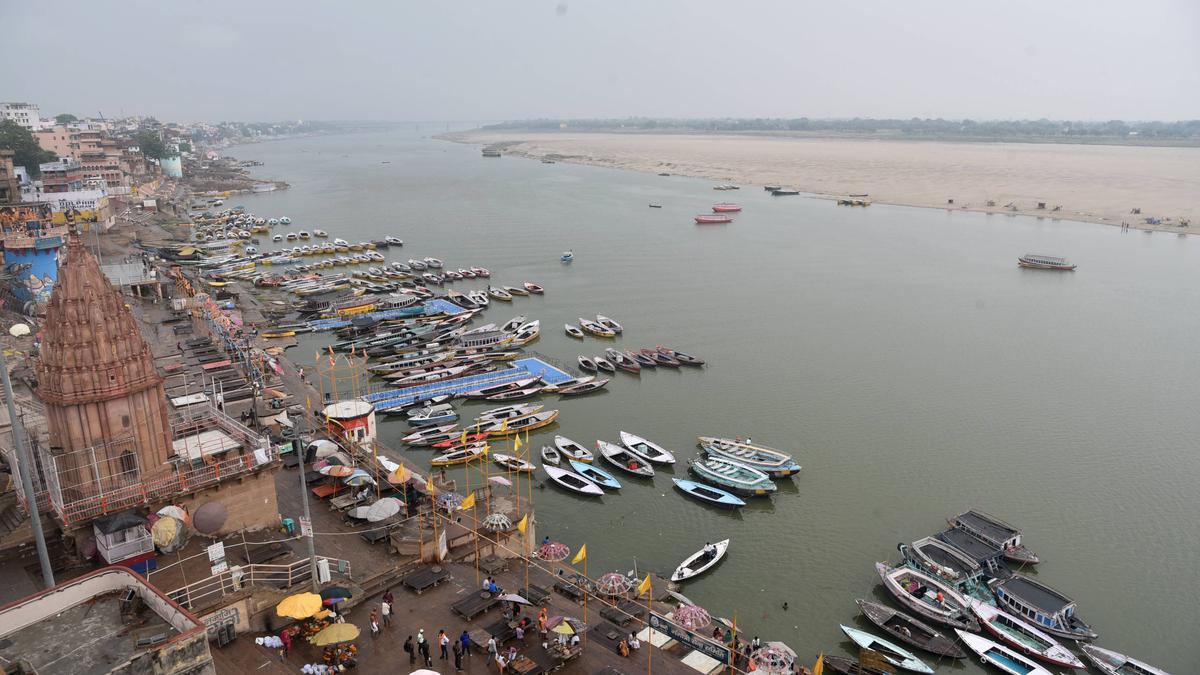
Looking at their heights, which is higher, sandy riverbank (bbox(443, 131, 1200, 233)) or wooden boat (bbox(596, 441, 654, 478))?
sandy riverbank (bbox(443, 131, 1200, 233))

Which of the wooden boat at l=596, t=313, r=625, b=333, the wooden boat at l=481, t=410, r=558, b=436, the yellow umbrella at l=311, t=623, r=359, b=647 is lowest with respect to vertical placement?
the wooden boat at l=481, t=410, r=558, b=436

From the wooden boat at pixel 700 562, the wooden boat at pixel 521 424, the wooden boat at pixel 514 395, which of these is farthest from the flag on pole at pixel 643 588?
the wooden boat at pixel 514 395

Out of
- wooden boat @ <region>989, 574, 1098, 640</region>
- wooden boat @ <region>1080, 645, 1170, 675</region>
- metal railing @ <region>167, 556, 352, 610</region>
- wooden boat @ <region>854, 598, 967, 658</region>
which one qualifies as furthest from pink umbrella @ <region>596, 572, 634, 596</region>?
wooden boat @ <region>1080, 645, 1170, 675</region>

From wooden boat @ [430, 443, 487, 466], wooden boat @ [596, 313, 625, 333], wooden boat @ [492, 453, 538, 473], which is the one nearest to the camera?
wooden boat @ [492, 453, 538, 473]

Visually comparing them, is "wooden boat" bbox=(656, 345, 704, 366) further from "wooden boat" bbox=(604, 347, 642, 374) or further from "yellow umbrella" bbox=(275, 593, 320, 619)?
"yellow umbrella" bbox=(275, 593, 320, 619)

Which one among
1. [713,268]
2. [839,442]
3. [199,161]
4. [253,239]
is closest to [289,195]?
[253,239]

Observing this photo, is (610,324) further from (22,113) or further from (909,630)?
(22,113)

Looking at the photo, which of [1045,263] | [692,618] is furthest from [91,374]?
[1045,263]
